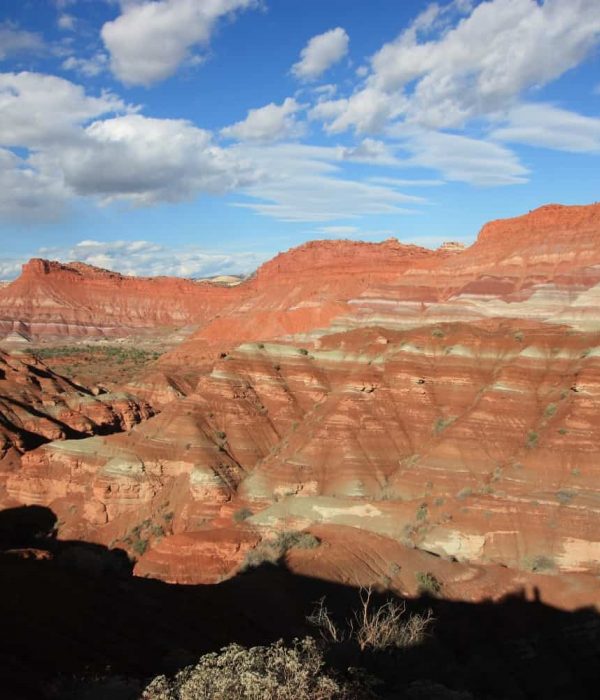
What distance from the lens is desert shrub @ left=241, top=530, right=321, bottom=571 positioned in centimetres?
2845

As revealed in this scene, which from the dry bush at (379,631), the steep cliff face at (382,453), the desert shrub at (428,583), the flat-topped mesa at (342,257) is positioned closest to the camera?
the dry bush at (379,631)

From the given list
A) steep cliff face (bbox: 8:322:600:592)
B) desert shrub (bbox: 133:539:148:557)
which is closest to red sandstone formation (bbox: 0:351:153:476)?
steep cliff face (bbox: 8:322:600:592)

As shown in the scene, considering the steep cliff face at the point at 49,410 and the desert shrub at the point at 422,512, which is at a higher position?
the steep cliff face at the point at 49,410

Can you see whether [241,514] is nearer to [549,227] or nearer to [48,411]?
[48,411]

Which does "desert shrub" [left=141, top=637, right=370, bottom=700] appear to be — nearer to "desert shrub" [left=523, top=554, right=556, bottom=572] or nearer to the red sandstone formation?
"desert shrub" [left=523, top=554, right=556, bottom=572]

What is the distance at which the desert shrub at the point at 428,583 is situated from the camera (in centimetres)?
2575

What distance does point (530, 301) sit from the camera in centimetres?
5356

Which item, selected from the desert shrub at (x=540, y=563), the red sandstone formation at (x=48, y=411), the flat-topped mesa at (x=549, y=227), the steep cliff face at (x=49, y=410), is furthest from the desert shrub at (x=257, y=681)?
the flat-topped mesa at (x=549, y=227)

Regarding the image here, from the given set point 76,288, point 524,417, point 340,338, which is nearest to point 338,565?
point 524,417

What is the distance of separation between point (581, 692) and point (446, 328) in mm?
29617

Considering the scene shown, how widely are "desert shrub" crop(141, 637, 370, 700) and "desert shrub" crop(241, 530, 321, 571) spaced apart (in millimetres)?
17034

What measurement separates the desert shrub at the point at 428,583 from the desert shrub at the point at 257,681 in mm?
15595

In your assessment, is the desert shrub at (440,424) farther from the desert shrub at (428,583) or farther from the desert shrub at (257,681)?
the desert shrub at (257,681)

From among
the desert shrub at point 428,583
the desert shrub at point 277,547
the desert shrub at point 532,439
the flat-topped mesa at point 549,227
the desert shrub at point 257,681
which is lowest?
the desert shrub at point 428,583
